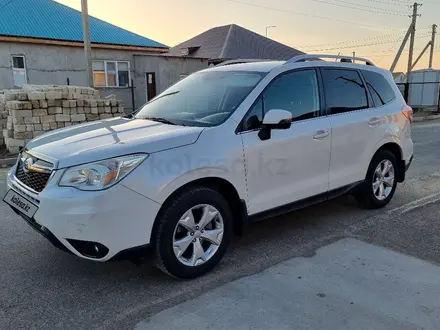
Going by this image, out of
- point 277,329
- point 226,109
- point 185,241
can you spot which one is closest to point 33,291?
point 185,241

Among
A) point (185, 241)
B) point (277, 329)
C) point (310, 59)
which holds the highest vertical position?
point (310, 59)

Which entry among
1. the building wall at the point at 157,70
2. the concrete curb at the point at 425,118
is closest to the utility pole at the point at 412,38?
the concrete curb at the point at 425,118

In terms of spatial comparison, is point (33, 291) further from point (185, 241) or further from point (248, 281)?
point (248, 281)

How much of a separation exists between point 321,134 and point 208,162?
4.69ft

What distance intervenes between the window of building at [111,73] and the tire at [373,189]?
16.5 m

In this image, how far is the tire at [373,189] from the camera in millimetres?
4781

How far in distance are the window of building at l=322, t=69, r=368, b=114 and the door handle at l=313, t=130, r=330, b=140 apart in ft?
0.94

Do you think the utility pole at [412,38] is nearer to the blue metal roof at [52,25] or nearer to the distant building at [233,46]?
the distant building at [233,46]

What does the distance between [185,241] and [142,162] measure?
744 millimetres

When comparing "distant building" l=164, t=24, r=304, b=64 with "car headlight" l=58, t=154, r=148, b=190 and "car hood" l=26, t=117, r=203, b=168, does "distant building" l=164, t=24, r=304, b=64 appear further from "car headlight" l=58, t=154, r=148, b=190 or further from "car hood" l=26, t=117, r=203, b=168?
"car headlight" l=58, t=154, r=148, b=190

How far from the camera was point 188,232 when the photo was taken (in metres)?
3.24

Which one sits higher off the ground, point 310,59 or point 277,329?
point 310,59

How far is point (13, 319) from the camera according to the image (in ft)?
9.11

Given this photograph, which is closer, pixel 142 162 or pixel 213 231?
pixel 142 162
